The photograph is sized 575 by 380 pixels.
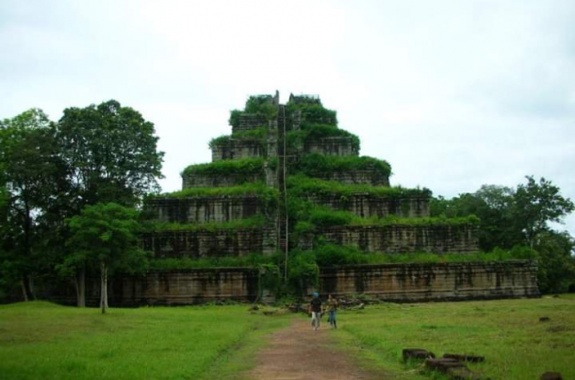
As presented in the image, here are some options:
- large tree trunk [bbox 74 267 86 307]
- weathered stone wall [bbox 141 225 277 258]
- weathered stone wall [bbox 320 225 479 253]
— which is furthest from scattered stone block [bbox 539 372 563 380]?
large tree trunk [bbox 74 267 86 307]

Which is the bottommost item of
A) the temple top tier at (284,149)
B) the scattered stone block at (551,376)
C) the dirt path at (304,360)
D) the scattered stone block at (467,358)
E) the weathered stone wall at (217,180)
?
the dirt path at (304,360)

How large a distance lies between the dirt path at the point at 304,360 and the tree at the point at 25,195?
1805 centimetres

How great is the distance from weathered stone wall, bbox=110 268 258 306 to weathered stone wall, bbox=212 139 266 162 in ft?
33.7

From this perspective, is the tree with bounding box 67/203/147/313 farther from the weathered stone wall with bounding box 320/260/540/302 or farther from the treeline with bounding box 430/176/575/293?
the treeline with bounding box 430/176/575/293

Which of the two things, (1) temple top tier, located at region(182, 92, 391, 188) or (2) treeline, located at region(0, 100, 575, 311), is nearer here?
(2) treeline, located at region(0, 100, 575, 311)

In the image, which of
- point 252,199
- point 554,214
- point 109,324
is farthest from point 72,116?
point 554,214

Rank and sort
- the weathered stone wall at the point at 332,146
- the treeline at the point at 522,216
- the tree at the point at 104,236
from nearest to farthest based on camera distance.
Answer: the tree at the point at 104,236 < the weathered stone wall at the point at 332,146 < the treeline at the point at 522,216

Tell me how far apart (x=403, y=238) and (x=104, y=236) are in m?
15.3

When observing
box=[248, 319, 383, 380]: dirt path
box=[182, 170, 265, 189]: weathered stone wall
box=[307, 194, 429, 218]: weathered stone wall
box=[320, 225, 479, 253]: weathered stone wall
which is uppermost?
box=[182, 170, 265, 189]: weathered stone wall

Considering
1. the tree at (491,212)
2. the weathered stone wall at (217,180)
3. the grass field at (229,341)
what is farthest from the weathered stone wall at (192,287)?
the tree at (491,212)

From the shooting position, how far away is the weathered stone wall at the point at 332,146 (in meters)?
40.1

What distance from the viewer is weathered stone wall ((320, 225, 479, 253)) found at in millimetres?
33406

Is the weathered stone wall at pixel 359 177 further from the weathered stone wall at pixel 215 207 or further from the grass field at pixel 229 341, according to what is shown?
the grass field at pixel 229 341

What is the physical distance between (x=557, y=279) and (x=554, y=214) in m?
6.10
